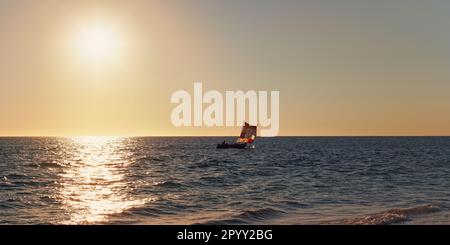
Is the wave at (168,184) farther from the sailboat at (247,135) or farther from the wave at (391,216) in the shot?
the sailboat at (247,135)

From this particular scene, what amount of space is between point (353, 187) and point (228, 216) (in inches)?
601

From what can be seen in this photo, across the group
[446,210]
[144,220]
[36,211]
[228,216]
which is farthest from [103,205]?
[446,210]

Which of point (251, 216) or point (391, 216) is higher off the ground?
point (391, 216)

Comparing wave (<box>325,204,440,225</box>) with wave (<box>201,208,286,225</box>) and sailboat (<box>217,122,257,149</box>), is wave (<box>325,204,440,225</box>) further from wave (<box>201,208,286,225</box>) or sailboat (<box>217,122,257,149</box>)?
sailboat (<box>217,122,257,149</box>)

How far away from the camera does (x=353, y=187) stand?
3350cm

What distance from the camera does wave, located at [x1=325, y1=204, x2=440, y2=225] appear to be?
60.9 feet

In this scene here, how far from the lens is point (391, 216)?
19562 millimetres

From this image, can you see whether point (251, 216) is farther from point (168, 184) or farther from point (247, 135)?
point (247, 135)

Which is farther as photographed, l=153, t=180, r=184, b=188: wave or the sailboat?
the sailboat

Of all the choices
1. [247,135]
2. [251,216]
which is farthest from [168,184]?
[247,135]

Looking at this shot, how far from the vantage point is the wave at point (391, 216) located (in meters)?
Answer: 18.6

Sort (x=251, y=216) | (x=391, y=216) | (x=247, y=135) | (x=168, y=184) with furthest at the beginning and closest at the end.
Result: 1. (x=247, y=135)
2. (x=168, y=184)
3. (x=251, y=216)
4. (x=391, y=216)

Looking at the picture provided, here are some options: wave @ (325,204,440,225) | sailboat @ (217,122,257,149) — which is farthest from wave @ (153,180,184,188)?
sailboat @ (217,122,257,149)
